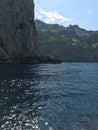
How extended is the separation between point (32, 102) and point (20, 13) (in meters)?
138

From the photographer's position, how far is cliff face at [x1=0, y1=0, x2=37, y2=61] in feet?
543

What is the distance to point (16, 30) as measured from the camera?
571 ft

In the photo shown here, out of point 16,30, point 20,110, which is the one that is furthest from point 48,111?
point 16,30

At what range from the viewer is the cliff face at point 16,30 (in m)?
166

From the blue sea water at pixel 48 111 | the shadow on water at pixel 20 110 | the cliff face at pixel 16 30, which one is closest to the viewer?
the shadow on water at pixel 20 110

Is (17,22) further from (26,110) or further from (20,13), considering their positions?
(26,110)

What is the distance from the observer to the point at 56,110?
143 ft

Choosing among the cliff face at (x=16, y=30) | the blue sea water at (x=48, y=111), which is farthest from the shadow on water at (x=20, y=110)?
the cliff face at (x=16, y=30)

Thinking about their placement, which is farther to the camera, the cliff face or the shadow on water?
the cliff face

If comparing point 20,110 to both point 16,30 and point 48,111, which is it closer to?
point 48,111

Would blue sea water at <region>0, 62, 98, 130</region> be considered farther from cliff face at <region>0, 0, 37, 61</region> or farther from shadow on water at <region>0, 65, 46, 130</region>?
cliff face at <region>0, 0, 37, 61</region>

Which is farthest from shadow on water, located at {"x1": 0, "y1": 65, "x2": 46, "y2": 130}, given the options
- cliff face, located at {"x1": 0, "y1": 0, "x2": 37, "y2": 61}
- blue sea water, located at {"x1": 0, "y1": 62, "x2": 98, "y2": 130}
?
cliff face, located at {"x1": 0, "y1": 0, "x2": 37, "y2": 61}

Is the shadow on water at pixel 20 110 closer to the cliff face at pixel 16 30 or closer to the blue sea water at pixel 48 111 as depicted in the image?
the blue sea water at pixel 48 111

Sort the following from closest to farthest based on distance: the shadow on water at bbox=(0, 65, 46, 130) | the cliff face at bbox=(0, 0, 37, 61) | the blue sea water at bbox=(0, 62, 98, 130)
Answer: the shadow on water at bbox=(0, 65, 46, 130) → the blue sea water at bbox=(0, 62, 98, 130) → the cliff face at bbox=(0, 0, 37, 61)
